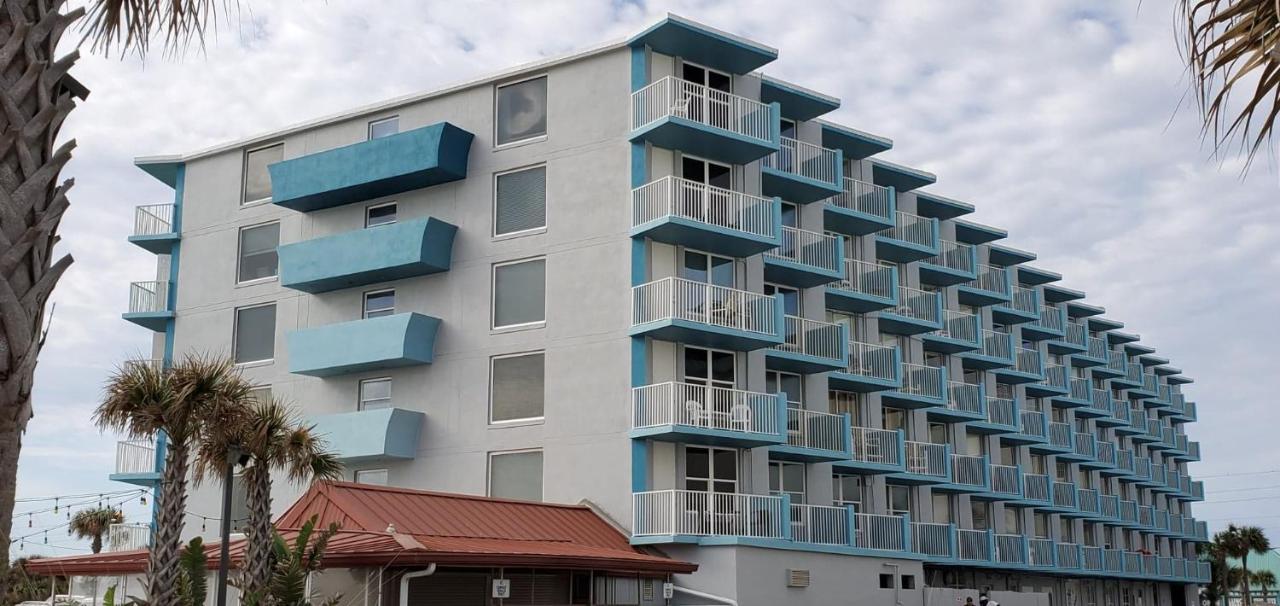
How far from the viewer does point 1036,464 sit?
59688 mm

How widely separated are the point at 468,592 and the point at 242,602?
7.66 meters

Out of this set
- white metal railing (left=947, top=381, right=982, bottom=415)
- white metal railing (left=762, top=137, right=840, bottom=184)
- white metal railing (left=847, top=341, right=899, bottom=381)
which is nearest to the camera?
white metal railing (left=762, top=137, right=840, bottom=184)

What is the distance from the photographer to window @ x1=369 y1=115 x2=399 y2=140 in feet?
135

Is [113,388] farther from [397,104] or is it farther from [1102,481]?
[1102,481]

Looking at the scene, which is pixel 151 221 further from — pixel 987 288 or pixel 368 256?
pixel 987 288

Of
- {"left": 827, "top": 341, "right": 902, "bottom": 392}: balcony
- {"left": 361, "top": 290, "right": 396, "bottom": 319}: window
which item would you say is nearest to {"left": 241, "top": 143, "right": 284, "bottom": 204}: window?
{"left": 361, "top": 290, "right": 396, "bottom": 319}: window

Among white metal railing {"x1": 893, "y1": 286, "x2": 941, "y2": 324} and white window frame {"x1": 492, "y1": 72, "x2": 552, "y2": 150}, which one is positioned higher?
white window frame {"x1": 492, "y1": 72, "x2": 552, "y2": 150}

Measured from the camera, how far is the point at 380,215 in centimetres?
4125

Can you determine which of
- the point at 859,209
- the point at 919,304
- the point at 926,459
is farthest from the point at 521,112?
the point at 926,459

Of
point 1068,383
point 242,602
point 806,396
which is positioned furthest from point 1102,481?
point 242,602

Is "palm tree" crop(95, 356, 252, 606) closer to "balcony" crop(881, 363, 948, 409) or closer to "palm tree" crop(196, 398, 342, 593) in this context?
"palm tree" crop(196, 398, 342, 593)

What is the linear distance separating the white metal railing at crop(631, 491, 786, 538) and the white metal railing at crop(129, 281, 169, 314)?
66.6 ft

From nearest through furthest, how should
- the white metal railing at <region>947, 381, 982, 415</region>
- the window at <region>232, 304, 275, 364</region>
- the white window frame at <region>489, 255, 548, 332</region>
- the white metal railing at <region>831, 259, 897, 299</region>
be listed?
the white window frame at <region>489, 255, 548, 332</region> < the window at <region>232, 304, 275, 364</region> < the white metal railing at <region>831, 259, 897, 299</region> < the white metal railing at <region>947, 381, 982, 415</region>

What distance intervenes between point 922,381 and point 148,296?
2754 cm
